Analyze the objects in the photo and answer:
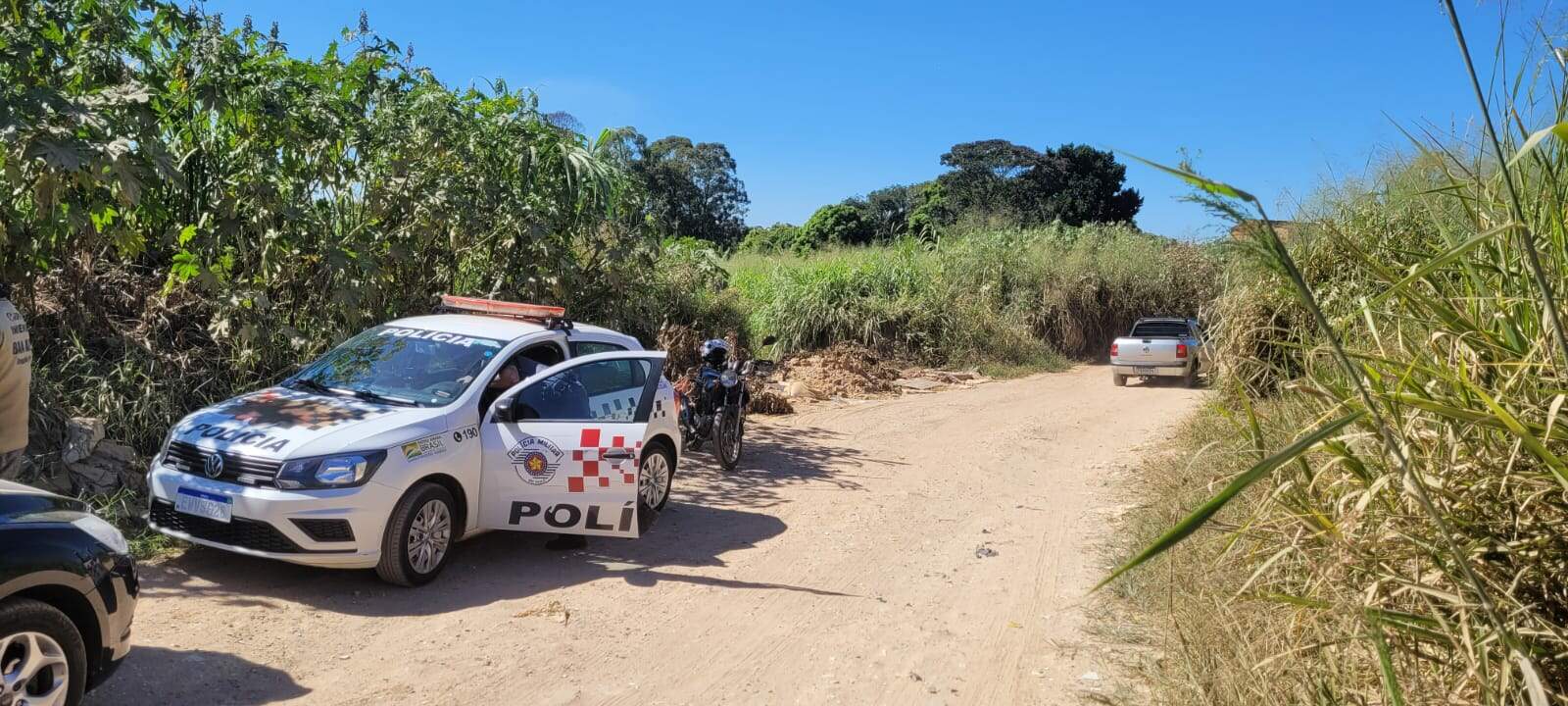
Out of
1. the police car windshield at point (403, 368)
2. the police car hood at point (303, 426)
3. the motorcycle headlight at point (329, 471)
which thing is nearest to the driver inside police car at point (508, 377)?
the police car windshield at point (403, 368)

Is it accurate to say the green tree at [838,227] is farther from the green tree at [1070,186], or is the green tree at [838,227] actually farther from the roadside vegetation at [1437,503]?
the roadside vegetation at [1437,503]

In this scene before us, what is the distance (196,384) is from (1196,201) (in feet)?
29.4

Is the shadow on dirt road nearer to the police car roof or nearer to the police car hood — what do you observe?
the police car hood

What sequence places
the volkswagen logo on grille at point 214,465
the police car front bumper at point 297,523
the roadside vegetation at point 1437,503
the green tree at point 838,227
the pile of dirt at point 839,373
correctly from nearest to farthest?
1. the roadside vegetation at point 1437,503
2. the police car front bumper at point 297,523
3. the volkswagen logo on grille at point 214,465
4. the pile of dirt at point 839,373
5. the green tree at point 838,227

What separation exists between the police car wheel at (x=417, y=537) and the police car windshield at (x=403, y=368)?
2.51ft

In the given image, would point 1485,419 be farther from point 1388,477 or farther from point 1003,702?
point 1003,702

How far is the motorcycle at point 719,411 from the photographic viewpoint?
10.5 m

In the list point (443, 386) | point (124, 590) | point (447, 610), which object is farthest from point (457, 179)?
point (124, 590)

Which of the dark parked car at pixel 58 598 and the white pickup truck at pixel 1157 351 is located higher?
the white pickup truck at pixel 1157 351

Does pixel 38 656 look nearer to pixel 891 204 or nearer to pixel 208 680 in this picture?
pixel 208 680

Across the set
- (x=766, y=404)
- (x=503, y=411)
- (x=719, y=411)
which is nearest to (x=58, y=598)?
(x=503, y=411)

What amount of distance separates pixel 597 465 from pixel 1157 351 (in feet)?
53.2

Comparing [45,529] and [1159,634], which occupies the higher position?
[45,529]

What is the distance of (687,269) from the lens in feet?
57.6
